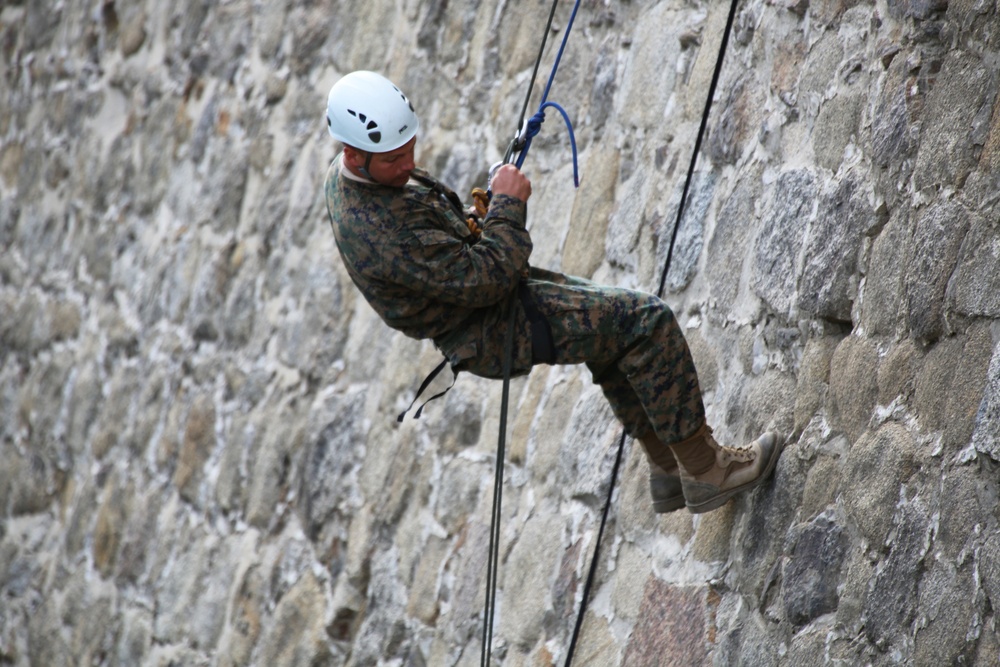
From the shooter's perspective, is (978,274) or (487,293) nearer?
(978,274)

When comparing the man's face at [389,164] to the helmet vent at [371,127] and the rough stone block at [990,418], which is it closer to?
the helmet vent at [371,127]

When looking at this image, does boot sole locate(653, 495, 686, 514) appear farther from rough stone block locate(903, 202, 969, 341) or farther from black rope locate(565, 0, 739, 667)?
rough stone block locate(903, 202, 969, 341)

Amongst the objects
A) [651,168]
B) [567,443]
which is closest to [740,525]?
[567,443]

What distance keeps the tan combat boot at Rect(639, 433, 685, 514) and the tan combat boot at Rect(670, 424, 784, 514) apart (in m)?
0.19

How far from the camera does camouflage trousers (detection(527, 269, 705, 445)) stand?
312cm

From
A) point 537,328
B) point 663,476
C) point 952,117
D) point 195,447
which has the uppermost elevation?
point 952,117

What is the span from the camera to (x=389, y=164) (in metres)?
3.08

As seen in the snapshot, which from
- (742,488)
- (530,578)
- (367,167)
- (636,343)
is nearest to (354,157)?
(367,167)

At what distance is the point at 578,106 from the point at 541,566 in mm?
1686

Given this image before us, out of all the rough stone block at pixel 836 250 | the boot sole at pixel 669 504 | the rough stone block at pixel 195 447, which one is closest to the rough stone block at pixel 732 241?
the rough stone block at pixel 836 250

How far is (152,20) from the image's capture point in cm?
822

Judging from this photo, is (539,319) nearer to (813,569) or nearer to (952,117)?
(813,569)

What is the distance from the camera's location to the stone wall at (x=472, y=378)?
2.75 meters

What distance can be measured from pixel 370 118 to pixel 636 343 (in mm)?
842
